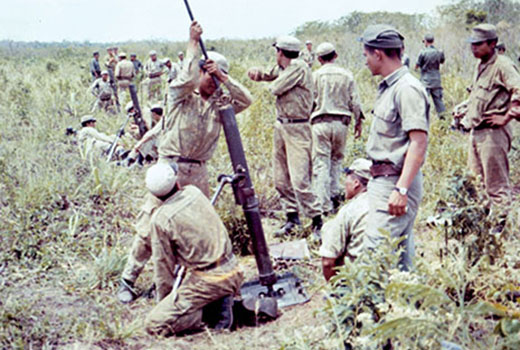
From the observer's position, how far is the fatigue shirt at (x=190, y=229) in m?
3.79

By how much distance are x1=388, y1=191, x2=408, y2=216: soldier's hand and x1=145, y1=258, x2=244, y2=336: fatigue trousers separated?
4.40ft

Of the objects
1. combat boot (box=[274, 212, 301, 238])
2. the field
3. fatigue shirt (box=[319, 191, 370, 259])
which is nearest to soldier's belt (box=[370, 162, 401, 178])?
fatigue shirt (box=[319, 191, 370, 259])

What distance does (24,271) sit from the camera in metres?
4.89

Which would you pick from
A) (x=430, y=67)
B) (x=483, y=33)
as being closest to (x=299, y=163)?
(x=483, y=33)

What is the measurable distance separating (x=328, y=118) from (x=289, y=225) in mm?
1329

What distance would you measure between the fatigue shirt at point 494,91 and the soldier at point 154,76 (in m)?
12.0

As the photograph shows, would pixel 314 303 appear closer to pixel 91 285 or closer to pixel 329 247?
pixel 329 247

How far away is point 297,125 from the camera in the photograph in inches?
227

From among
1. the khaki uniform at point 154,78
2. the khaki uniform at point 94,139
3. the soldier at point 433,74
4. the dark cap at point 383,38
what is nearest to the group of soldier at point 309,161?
the dark cap at point 383,38

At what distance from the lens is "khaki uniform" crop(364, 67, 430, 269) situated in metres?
3.12

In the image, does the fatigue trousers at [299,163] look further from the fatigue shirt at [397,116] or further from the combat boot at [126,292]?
the fatigue shirt at [397,116]

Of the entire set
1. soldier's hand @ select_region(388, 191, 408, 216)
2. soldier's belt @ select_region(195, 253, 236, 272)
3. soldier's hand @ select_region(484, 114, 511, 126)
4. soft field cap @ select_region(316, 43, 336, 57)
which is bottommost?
soldier's belt @ select_region(195, 253, 236, 272)

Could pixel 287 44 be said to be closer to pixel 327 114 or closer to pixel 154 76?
pixel 327 114

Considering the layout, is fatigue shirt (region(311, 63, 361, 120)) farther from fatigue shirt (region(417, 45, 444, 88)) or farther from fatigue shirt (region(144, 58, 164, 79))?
fatigue shirt (region(144, 58, 164, 79))
